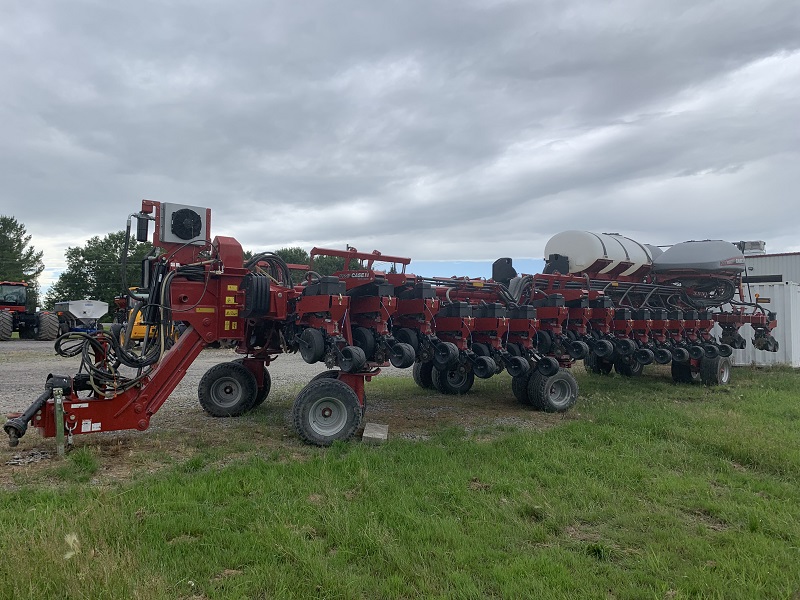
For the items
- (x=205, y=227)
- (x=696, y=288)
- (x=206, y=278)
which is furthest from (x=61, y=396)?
(x=696, y=288)

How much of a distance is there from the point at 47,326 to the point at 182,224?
24616 mm

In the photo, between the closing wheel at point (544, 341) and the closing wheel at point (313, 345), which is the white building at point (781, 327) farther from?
the closing wheel at point (313, 345)

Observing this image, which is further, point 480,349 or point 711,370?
point 711,370

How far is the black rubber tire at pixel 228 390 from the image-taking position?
A: 8.55 m

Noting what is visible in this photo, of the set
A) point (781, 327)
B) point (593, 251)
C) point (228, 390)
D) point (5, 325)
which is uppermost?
point (593, 251)

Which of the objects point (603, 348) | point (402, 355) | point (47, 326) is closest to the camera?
point (402, 355)

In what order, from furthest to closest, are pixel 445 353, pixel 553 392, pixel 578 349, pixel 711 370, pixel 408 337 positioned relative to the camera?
pixel 711 370
pixel 578 349
pixel 553 392
pixel 408 337
pixel 445 353

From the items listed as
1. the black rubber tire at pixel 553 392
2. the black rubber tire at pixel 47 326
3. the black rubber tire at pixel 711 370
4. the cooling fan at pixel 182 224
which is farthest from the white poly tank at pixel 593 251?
the black rubber tire at pixel 47 326

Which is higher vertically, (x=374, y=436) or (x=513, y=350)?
(x=513, y=350)

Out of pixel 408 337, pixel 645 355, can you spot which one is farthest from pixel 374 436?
pixel 645 355

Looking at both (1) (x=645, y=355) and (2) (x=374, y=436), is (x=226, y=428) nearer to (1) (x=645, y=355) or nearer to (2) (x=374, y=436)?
(2) (x=374, y=436)

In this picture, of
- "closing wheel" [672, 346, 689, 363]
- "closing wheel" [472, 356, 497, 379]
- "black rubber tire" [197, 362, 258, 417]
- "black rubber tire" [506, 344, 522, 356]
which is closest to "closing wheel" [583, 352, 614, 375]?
"closing wheel" [672, 346, 689, 363]

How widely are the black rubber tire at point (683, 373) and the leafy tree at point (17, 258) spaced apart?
53.3 metres

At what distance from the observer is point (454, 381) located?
37.2 feet
